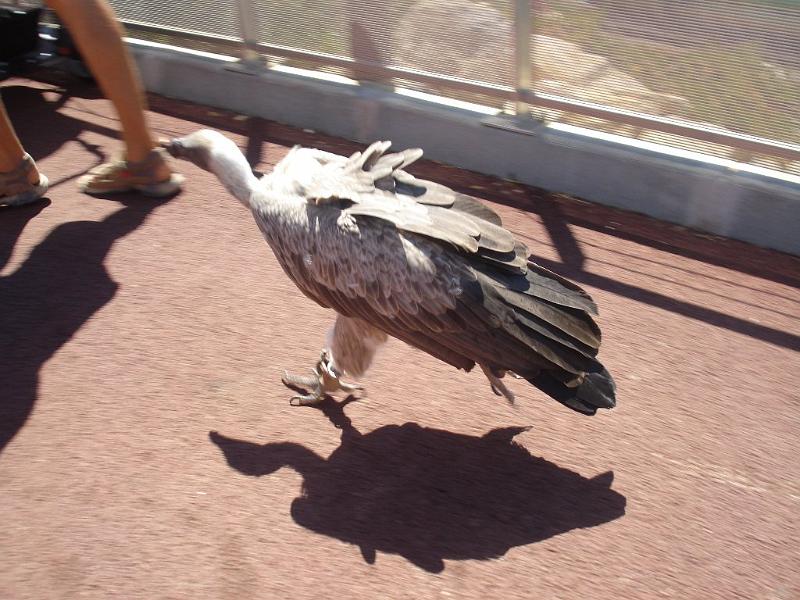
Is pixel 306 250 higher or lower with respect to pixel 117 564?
higher

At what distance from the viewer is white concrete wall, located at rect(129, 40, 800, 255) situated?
529 cm

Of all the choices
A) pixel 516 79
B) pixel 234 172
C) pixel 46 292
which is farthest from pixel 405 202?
pixel 516 79

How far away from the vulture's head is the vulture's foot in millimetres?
1190

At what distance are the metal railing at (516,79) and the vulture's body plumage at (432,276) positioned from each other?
2.51 metres

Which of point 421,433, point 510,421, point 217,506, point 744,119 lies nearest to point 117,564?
point 217,506

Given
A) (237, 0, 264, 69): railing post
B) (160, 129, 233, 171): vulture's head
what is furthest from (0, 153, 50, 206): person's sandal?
(237, 0, 264, 69): railing post

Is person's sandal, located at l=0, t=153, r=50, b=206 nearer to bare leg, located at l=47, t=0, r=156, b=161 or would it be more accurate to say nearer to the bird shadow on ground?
bare leg, located at l=47, t=0, r=156, b=161

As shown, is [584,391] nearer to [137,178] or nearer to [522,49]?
[522,49]

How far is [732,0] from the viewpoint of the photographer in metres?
5.01

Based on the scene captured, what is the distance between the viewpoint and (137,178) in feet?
18.4

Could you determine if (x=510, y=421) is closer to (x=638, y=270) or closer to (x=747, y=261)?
(x=638, y=270)

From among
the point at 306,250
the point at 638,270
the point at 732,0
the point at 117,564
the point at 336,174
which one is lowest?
the point at 117,564

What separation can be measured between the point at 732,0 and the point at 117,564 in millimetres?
4890

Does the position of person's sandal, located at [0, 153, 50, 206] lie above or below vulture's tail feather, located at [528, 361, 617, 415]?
below
